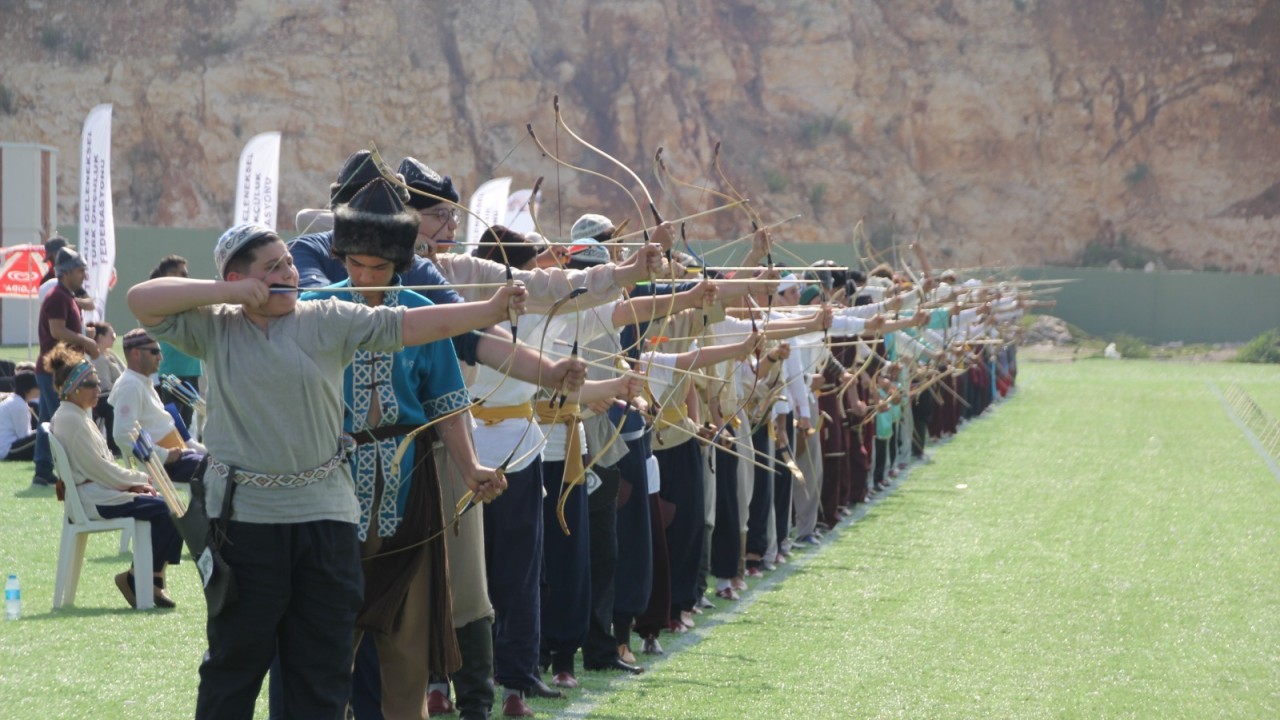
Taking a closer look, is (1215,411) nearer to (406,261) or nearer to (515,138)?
(406,261)

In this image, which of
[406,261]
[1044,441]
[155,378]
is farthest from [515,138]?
[406,261]

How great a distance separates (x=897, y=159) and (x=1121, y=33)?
8804mm

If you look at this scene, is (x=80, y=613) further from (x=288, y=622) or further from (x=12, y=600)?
(x=288, y=622)

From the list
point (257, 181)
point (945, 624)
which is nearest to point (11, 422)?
point (257, 181)

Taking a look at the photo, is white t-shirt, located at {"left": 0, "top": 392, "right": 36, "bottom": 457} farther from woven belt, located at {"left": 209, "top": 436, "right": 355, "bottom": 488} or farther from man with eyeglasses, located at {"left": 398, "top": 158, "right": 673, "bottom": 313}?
woven belt, located at {"left": 209, "top": 436, "right": 355, "bottom": 488}

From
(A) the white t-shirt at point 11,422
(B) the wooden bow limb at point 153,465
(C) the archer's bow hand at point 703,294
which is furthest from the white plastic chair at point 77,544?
(A) the white t-shirt at point 11,422

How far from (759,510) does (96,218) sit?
8049 millimetres

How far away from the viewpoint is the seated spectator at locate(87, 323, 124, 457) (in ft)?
37.8

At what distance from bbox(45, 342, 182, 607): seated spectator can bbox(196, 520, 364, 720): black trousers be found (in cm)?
376

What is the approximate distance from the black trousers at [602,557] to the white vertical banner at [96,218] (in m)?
8.73

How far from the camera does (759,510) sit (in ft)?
30.1

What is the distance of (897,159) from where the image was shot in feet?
158

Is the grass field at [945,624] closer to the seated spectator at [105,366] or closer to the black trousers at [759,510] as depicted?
the black trousers at [759,510]

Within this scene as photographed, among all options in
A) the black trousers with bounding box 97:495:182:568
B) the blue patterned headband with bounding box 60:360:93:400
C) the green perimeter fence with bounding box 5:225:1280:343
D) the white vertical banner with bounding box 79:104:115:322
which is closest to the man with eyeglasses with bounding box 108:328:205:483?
the blue patterned headband with bounding box 60:360:93:400
